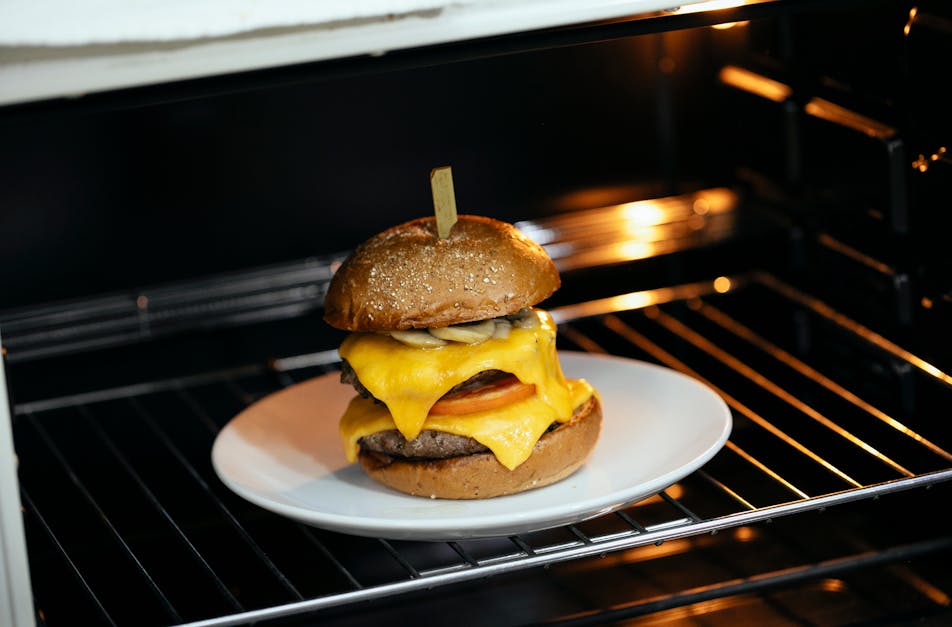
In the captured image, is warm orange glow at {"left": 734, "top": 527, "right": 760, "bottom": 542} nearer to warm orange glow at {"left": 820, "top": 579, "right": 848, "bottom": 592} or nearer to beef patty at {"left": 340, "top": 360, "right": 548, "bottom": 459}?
warm orange glow at {"left": 820, "top": 579, "right": 848, "bottom": 592}

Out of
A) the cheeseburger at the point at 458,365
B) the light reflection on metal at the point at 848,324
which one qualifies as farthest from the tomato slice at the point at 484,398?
the light reflection on metal at the point at 848,324

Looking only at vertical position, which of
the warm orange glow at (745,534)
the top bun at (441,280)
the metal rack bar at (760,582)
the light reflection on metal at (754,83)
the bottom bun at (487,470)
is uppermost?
the light reflection on metal at (754,83)

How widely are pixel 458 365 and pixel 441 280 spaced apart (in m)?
0.10

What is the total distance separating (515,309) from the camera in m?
1.29

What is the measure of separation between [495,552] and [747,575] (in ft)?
0.99

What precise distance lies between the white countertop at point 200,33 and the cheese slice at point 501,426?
0.46 m

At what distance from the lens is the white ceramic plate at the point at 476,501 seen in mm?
1233

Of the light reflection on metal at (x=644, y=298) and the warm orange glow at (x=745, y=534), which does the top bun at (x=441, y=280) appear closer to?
the warm orange glow at (x=745, y=534)

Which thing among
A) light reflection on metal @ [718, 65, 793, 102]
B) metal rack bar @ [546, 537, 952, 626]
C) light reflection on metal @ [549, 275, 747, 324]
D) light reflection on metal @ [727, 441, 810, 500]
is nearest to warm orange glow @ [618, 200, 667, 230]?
light reflection on metal @ [549, 275, 747, 324]

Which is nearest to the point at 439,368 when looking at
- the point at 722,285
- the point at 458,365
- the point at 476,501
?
the point at 458,365

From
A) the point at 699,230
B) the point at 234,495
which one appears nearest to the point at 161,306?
the point at 234,495

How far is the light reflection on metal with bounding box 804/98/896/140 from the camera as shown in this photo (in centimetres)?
152

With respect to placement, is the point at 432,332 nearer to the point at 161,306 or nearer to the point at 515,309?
the point at 515,309

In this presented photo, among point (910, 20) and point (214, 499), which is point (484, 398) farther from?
point (910, 20)
